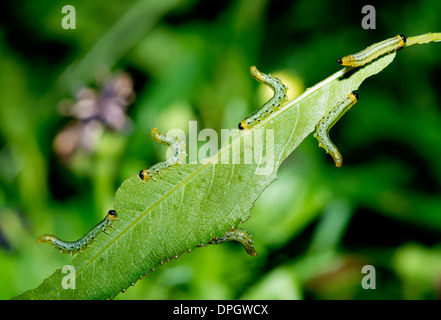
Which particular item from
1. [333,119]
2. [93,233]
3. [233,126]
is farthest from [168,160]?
[233,126]

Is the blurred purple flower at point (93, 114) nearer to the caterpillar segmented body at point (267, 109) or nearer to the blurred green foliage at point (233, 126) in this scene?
the blurred green foliage at point (233, 126)

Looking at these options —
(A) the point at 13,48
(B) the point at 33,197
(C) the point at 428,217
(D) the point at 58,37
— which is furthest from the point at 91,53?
(C) the point at 428,217

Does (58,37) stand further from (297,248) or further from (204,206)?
(204,206)

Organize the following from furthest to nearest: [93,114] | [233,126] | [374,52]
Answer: [93,114], [233,126], [374,52]

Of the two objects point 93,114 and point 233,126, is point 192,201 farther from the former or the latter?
point 93,114

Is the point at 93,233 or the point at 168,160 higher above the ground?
the point at 168,160

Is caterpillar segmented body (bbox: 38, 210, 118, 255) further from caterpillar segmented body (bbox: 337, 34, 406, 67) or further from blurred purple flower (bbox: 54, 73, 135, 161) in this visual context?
blurred purple flower (bbox: 54, 73, 135, 161)

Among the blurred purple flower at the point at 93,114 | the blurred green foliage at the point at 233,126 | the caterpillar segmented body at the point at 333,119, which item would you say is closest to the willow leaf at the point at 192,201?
the caterpillar segmented body at the point at 333,119
